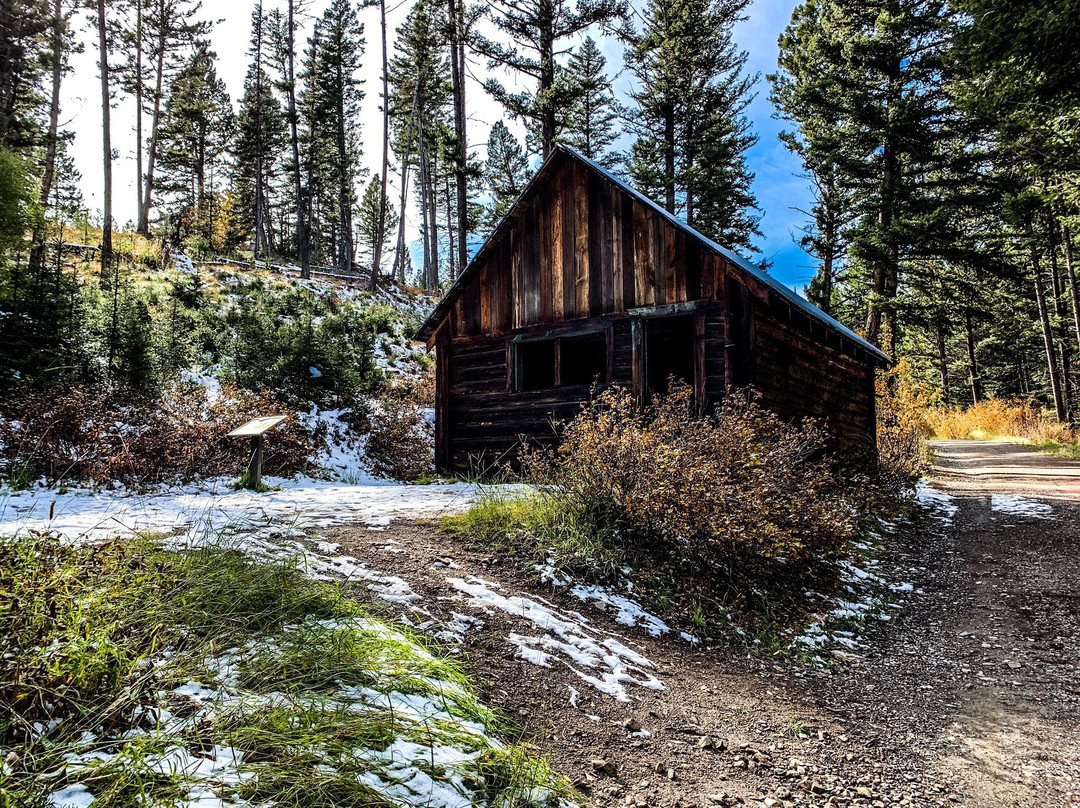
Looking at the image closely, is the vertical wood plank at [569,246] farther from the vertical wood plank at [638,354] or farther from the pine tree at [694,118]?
the pine tree at [694,118]

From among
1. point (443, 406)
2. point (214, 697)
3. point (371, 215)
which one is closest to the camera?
point (214, 697)

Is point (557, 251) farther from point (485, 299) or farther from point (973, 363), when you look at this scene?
point (973, 363)

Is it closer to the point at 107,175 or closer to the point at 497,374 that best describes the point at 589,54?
the point at 497,374

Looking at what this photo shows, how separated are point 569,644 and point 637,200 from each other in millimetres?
8191

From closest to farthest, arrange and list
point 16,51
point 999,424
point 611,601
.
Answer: point 611,601, point 16,51, point 999,424

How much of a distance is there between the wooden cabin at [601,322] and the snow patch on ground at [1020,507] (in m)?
3.08

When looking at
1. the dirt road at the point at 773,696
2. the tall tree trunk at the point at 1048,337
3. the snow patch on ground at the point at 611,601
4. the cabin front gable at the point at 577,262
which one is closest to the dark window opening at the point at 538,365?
the cabin front gable at the point at 577,262

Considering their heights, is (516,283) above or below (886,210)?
below

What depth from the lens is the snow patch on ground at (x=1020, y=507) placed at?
9562 mm

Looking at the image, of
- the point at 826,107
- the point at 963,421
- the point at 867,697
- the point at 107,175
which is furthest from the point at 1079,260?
the point at 107,175

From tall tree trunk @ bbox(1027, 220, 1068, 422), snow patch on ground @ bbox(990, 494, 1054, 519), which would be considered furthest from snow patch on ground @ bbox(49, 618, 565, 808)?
tall tree trunk @ bbox(1027, 220, 1068, 422)

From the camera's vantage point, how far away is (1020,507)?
1019 centimetres

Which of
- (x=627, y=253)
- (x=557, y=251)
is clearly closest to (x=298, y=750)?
(x=627, y=253)

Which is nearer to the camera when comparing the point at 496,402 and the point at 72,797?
the point at 72,797
